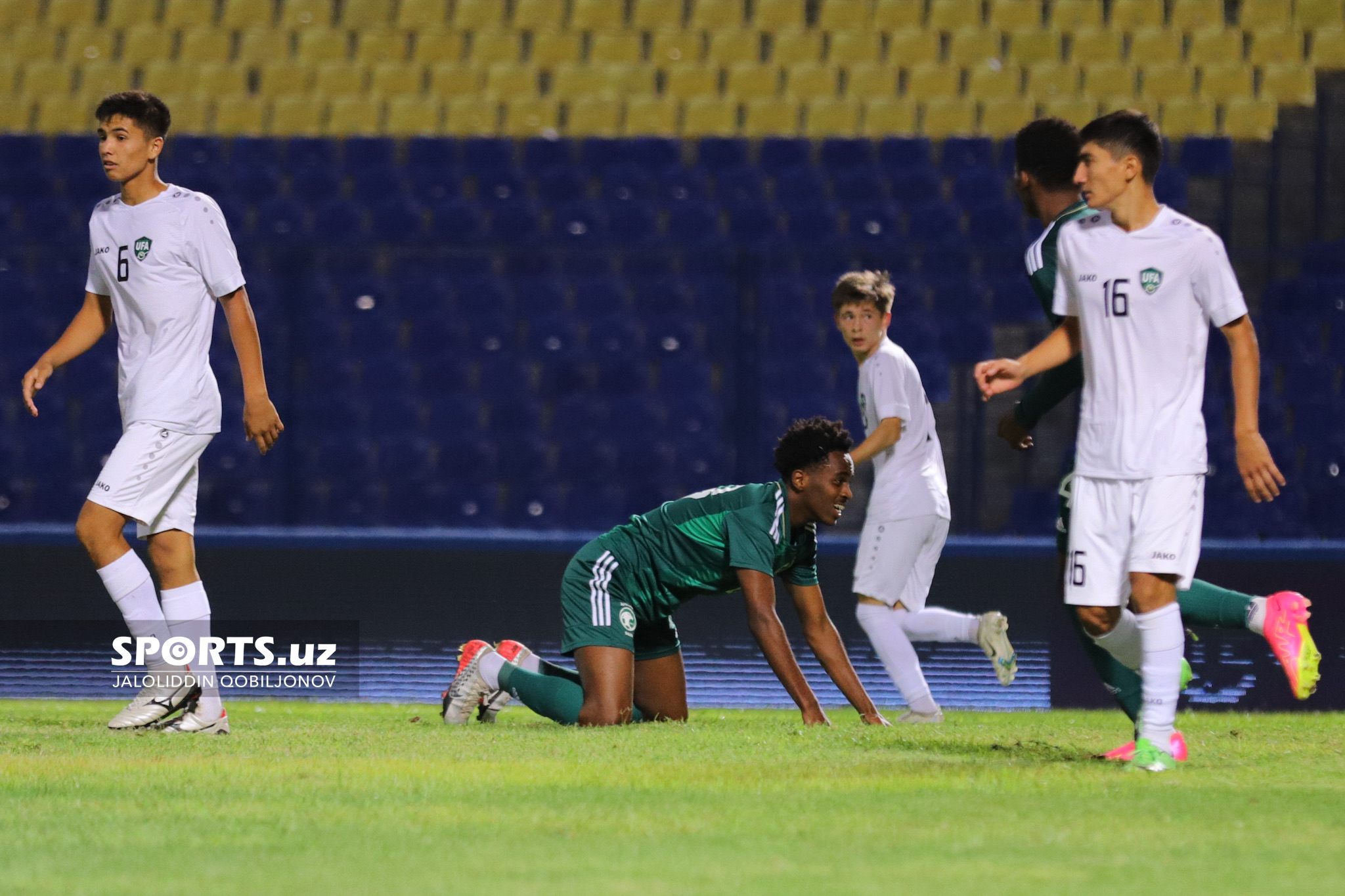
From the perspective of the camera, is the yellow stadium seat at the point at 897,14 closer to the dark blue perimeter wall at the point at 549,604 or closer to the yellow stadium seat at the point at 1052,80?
the yellow stadium seat at the point at 1052,80

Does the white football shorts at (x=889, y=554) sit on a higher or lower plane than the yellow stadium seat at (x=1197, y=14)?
lower

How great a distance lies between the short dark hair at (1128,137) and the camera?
4.14m

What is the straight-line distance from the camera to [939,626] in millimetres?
6289

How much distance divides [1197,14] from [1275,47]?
24.8 inches

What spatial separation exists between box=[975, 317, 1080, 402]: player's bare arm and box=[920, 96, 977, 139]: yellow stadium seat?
7.79 meters

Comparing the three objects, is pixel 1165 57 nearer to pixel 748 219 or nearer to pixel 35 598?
pixel 748 219

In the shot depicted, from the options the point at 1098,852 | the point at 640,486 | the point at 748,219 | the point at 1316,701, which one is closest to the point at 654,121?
the point at 748,219

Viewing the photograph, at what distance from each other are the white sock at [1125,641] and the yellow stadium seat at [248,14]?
35.2 feet

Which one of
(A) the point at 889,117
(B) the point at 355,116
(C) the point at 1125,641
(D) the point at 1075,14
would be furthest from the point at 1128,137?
(B) the point at 355,116

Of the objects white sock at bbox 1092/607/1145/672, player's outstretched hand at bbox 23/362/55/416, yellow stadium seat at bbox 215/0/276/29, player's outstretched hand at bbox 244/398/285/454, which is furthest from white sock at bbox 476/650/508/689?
yellow stadium seat at bbox 215/0/276/29

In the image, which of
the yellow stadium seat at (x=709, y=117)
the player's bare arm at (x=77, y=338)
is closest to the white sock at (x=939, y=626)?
the player's bare arm at (x=77, y=338)

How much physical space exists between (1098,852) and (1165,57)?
10180mm

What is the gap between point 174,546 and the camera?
5.24 m

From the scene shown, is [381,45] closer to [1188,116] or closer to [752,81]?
[752,81]
